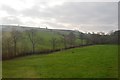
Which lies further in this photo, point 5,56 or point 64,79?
point 5,56

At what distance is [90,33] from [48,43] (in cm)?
3894

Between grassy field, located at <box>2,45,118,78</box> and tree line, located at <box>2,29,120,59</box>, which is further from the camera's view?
tree line, located at <box>2,29,120,59</box>

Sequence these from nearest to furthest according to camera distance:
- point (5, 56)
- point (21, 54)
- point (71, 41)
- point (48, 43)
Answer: point (5, 56)
point (21, 54)
point (48, 43)
point (71, 41)

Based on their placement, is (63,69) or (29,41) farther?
(29,41)

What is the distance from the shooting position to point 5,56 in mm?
Answer: 31875

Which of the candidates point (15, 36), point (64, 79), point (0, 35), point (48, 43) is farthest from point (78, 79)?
point (48, 43)

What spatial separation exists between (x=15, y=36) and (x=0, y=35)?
5168 mm

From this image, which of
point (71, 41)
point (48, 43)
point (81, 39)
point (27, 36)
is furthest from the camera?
point (81, 39)

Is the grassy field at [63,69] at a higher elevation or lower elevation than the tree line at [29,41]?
lower

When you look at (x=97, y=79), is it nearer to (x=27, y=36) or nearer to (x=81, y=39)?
(x=27, y=36)

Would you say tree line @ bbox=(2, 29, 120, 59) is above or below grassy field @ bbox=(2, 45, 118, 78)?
above

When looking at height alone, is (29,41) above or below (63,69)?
above

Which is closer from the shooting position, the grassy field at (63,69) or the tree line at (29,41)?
the grassy field at (63,69)

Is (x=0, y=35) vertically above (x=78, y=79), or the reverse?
(x=0, y=35)
